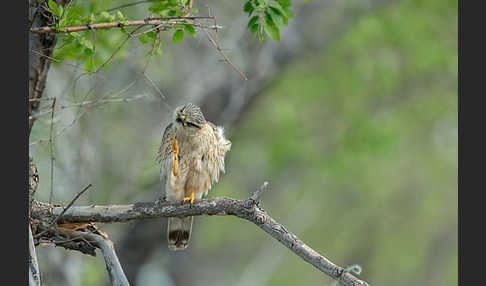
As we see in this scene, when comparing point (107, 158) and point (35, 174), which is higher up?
point (107, 158)

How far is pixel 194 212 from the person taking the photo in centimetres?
377

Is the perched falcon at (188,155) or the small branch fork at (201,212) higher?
the perched falcon at (188,155)

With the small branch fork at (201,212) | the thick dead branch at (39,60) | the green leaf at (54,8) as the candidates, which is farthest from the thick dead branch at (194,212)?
the green leaf at (54,8)

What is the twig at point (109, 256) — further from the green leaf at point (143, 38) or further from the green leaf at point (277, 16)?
the green leaf at point (277, 16)

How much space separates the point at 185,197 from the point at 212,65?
5.30m

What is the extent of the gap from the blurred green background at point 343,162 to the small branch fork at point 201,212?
2436mm

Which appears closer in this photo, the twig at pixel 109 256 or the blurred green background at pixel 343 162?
the twig at pixel 109 256

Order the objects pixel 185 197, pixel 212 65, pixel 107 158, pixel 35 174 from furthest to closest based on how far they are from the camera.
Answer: pixel 107 158, pixel 212 65, pixel 185 197, pixel 35 174

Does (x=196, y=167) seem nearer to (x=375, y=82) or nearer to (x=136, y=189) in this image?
(x=136, y=189)

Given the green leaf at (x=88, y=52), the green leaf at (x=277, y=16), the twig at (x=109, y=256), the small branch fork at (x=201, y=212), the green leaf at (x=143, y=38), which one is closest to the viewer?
the small branch fork at (x=201, y=212)

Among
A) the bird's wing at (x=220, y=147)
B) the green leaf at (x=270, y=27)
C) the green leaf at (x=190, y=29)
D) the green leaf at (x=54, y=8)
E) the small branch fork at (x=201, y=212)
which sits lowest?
the small branch fork at (x=201, y=212)

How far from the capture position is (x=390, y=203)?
15.9 metres

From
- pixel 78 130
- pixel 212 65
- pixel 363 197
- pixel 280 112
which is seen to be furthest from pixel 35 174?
pixel 363 197

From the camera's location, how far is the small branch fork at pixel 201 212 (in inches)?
139
